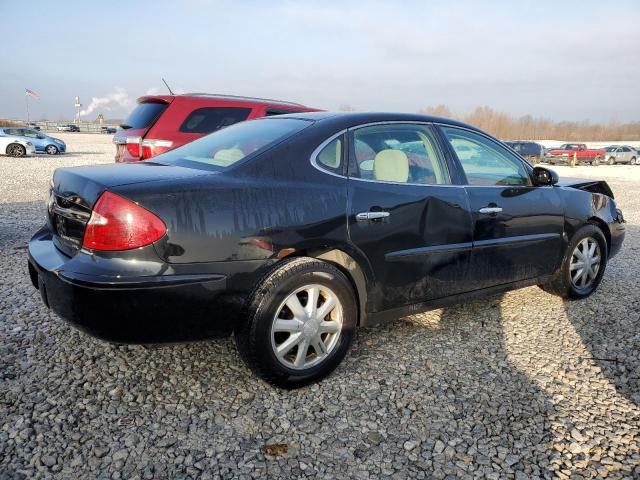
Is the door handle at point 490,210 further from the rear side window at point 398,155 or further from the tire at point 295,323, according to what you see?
the tire at point 295,323

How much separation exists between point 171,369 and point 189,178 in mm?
1187

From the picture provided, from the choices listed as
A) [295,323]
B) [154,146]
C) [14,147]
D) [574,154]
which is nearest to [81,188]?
[295,323]

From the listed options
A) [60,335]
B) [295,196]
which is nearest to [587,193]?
[295,196]

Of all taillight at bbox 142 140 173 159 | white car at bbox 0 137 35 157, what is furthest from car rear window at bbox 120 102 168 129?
white car at bbox 0 137 35 157

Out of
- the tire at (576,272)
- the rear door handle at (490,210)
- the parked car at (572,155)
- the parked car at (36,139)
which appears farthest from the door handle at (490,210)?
the parked car at (572,155)

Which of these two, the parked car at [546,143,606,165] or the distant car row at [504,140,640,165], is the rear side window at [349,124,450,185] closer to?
the distant car row at [504,140,640,165]

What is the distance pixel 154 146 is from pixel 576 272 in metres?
4.92

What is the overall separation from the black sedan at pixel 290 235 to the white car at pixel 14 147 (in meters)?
23.9

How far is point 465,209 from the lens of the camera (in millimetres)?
3373

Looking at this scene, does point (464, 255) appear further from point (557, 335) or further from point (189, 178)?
point (189, 178)

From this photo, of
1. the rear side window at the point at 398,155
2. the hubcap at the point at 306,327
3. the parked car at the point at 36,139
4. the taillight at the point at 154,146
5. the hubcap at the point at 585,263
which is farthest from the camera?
the parked car at the point at 36,139

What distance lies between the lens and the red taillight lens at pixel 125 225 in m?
2.32

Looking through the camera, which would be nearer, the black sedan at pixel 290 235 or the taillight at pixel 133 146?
the black sedan at pixel 290 235

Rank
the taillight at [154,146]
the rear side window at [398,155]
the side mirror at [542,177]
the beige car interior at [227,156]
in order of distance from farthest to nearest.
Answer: the taillight at [154,146]
the side mirror at [542,177]
the rear side window at [398,155]
the beige car interior at [227,156]
